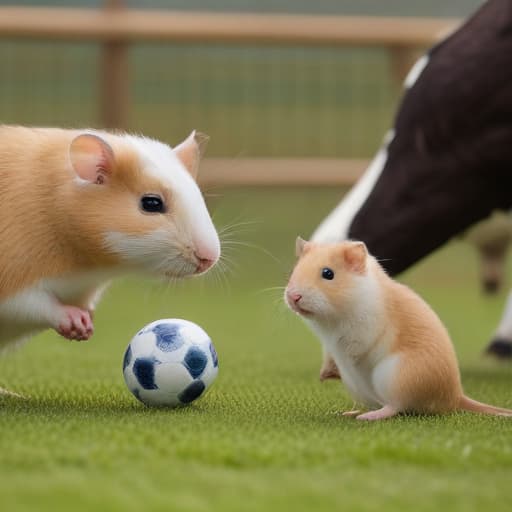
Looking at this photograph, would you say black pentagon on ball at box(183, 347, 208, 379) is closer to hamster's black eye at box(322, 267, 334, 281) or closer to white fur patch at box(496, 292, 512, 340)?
hamster's black eye at box(322, 267, 334, 281)

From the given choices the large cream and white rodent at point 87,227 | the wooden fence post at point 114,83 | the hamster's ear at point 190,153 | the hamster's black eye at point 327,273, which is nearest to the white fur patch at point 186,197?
the large cream and white rodent at point 87,227

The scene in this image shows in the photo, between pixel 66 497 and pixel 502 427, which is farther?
pixel 502 427

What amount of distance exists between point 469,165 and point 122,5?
4.64 m

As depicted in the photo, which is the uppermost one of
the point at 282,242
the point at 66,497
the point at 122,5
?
the point at 122,5

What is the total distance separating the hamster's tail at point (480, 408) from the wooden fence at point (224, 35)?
474 centimetres

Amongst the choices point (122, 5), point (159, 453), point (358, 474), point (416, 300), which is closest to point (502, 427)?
point (416, 300)

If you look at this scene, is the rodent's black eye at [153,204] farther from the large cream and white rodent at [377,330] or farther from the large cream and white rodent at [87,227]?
the large cream and white rodent at [377,330]

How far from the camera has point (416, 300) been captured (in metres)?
2.42

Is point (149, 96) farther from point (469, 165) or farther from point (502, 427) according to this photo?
point (502, 427)

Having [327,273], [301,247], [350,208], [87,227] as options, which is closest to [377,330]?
[327,273]

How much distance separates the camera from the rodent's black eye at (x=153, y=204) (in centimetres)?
232

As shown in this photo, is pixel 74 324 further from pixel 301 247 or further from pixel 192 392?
pixel 301 247

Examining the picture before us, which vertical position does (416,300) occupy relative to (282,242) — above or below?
above

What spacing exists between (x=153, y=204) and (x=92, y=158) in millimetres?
155
